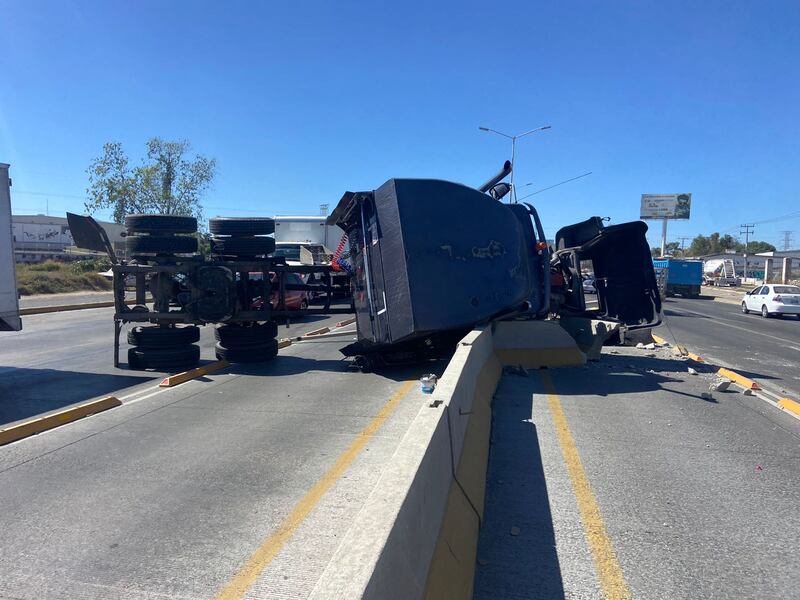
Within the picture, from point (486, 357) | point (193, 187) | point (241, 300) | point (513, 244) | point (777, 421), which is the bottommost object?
point (777, 421)

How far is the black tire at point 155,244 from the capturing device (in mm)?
10992

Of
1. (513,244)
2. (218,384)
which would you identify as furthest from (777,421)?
(218,384)

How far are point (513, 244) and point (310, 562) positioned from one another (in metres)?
7.40

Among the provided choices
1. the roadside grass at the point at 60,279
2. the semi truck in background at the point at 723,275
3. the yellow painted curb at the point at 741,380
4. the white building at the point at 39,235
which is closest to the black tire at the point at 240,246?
the yellow painted curb at the point at 741,380

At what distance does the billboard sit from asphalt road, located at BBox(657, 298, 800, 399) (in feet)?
216

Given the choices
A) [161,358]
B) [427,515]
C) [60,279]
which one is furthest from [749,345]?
[60,279]

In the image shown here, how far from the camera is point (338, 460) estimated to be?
236 inches

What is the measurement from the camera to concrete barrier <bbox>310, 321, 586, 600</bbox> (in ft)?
7.79

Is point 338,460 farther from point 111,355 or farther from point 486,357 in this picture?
point 111,355

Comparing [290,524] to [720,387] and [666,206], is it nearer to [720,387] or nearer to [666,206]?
[720,387]

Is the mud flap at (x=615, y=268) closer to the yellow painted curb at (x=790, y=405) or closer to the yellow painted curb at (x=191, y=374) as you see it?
the yellow painted curb at (x=790, y=405)

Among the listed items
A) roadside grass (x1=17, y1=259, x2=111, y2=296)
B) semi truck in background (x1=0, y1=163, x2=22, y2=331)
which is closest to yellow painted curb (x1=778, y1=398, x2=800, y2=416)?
semi truck in background (x1=0, y1=163, x2=22, y2=331)

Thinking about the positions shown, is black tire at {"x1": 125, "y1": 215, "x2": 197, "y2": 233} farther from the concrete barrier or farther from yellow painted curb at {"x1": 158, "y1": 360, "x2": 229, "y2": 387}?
the concrete barrier

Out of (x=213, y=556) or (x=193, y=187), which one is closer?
(x=213, y=556)
